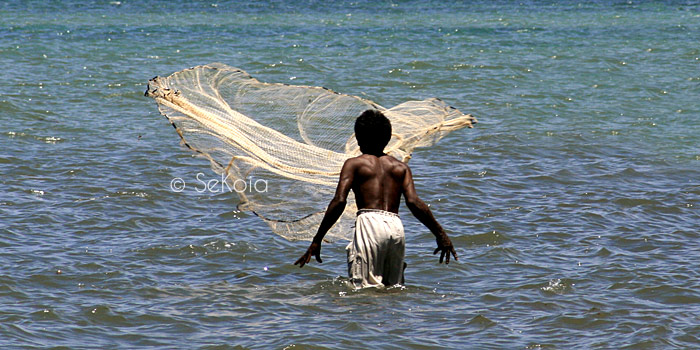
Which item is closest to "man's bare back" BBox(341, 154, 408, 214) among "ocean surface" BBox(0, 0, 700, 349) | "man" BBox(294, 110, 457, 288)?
"man" BBox(294, 110, 457, 288)

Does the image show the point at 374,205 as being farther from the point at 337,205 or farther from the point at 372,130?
the point at 372,130

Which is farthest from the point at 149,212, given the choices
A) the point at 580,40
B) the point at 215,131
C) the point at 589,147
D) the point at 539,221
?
the point at 580,40

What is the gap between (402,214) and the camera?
393 inches

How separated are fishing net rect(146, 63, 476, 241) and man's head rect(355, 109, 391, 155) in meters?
0.84

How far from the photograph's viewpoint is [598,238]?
29.7 feet

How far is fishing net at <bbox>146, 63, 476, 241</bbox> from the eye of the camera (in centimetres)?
771

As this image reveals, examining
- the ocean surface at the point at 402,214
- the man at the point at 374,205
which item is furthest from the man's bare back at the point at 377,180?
the ocean surface at the point at 402,214

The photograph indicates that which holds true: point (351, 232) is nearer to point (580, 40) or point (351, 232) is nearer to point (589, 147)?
point (589, 147)

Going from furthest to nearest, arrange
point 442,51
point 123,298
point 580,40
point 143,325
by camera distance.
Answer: point 580,40, point 442,51, point 123,298, point 143,325

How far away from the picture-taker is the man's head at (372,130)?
22.2 feet

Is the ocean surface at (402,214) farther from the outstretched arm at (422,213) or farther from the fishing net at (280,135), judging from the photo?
the fishing net at (280,135)

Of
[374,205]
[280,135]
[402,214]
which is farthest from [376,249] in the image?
[402,214]

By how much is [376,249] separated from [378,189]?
17.2 inches

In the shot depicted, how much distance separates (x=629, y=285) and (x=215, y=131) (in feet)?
11.9
